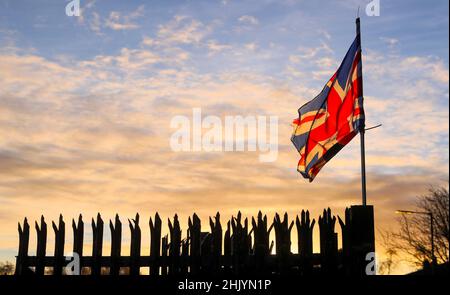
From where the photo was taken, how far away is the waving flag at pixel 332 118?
13977mm

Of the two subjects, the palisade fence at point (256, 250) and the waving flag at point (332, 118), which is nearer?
the palisade fence at point (256, 250)

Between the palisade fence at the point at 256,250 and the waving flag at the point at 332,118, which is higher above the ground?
the waving flag at the point at 332,118

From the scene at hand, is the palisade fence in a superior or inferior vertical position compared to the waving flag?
inferior

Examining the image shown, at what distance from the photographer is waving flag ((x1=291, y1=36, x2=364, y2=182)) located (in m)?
14.0

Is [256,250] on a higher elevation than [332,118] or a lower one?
lower

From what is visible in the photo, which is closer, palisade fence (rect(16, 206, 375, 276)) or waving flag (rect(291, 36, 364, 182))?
palisade fence (rect(16, 206, 375, 276))

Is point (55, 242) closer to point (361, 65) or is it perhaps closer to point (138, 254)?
point (138, 254)

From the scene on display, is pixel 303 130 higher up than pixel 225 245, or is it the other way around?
pixel 303 130

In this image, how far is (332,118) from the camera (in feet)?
48.5

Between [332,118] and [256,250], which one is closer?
[256,250]
